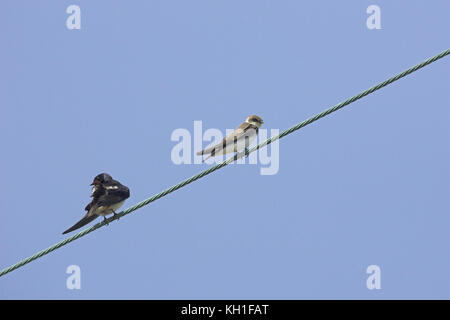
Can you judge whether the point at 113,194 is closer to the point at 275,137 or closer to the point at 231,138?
the point at 231,138

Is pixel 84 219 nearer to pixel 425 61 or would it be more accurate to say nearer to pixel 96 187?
pixel 96 187

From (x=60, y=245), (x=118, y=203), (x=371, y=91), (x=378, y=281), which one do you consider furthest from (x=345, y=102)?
(x=378, y=281)

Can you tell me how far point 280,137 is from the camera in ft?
28.6

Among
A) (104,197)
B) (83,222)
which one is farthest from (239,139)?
(83,222)

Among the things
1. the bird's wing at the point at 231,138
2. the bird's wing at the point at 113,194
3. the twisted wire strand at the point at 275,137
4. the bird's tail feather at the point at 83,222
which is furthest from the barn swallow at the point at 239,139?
the twisted wire strand at the point at 275,137

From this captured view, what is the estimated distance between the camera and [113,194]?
435 inches

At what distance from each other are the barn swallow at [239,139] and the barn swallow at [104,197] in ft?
3.93

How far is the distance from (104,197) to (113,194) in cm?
17

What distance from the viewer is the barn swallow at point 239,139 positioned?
1187cm

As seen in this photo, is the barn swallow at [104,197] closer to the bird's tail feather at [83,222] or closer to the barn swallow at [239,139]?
the bird's tail feather at [83,222]

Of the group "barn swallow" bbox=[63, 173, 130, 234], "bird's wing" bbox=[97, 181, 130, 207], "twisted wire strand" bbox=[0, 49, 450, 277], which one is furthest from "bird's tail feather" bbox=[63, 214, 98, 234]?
"twisted wire strand" bbox=[0, 49, 450, 277]

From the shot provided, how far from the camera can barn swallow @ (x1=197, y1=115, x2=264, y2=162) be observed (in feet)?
38.9

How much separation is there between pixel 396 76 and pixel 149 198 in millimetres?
2613

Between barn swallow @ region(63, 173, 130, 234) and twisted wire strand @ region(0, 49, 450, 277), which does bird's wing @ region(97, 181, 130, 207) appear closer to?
barn swallow @ region(63, 173, 130, 234)
